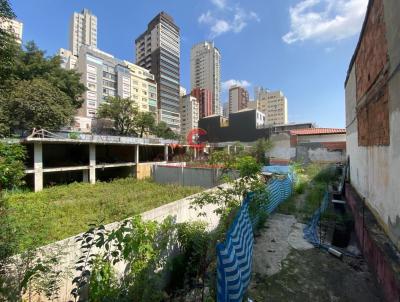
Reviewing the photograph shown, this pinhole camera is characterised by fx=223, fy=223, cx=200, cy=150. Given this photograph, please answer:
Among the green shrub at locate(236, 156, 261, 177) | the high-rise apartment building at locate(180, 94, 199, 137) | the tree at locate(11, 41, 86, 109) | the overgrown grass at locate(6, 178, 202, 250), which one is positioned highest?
the high-rise apartment building at locate(180, 94, 199, 137)

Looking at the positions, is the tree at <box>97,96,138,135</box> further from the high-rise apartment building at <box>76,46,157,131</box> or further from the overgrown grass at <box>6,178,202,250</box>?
the overgrown grass at <box>6,178,202,250</box>

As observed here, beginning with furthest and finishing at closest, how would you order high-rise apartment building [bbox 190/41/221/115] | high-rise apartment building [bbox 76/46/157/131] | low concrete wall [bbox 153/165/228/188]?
1. high-rise apartment building [bbox 190/41/221/115]
2. high-rise apartment building [bbox 76/46/157/131]
3. low concrete wall [bbox 153/165/228/188]

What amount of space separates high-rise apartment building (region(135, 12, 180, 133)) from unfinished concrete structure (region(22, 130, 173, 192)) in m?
37.5

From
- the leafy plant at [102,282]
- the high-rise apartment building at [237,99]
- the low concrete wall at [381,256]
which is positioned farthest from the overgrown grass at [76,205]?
the high-rise apartment building at [237,99]

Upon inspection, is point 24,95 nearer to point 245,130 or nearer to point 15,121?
point 15,121

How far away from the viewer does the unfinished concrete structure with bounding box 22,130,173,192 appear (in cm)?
1317

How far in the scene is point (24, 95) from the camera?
1639cm

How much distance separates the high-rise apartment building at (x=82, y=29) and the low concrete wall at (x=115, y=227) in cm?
8970

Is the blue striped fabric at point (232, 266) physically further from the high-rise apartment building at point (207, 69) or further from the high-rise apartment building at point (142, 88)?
the high-rise apartment building at point (207, 69)

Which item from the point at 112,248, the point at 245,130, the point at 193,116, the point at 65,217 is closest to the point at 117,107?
the point at 245,130

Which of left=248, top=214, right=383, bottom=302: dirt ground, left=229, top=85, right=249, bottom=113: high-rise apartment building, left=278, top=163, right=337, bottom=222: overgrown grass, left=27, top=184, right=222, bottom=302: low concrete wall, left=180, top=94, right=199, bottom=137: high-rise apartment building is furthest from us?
left=229, top=85, right=249, bottom=113: high-rise apartment building

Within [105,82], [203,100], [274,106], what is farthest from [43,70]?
[274,106]

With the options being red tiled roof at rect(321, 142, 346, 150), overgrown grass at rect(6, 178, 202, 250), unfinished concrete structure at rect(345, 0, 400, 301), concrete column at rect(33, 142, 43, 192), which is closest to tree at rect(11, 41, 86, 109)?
concrete column at rect(33, 142, 43, 192)

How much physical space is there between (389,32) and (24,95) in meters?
20.6
